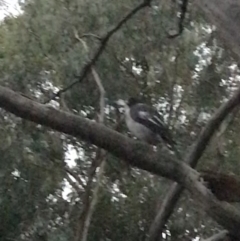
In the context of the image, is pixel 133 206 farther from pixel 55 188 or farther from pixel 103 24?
pixel 103 24

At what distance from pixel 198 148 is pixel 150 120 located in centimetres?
103

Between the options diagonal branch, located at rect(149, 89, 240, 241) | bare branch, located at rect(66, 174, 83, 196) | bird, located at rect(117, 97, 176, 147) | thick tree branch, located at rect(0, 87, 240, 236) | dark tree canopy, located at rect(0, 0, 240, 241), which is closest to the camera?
thick tree branch, located at rect(0, 87, 240, 236)

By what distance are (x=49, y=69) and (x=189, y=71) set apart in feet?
4.45

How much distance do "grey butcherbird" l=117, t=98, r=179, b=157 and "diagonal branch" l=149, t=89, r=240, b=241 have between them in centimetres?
63

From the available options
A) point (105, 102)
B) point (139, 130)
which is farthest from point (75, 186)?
point (139, 130)

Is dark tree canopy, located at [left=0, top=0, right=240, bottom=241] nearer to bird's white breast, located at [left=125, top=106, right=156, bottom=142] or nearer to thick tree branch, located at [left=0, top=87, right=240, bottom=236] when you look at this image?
bird's white breast, located at [left=125, top=106, right=156, bottom=142]

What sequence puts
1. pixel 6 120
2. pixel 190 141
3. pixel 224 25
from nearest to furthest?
pixel 224 25 → pixel 6 120 → pixel 190 141

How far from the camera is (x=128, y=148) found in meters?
3.06

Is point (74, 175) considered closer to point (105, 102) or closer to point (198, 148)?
point (105, 102)

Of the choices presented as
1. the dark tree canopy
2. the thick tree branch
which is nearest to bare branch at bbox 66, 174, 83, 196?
the dark tree canopy

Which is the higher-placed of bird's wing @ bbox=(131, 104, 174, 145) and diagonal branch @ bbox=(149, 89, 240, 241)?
bird's wing @ bbox=(131, 104, 174, 145)

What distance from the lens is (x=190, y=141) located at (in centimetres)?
664

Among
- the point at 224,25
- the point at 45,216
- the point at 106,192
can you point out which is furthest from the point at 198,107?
the point at 224,25

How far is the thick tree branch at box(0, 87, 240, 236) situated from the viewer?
9.93 ft
